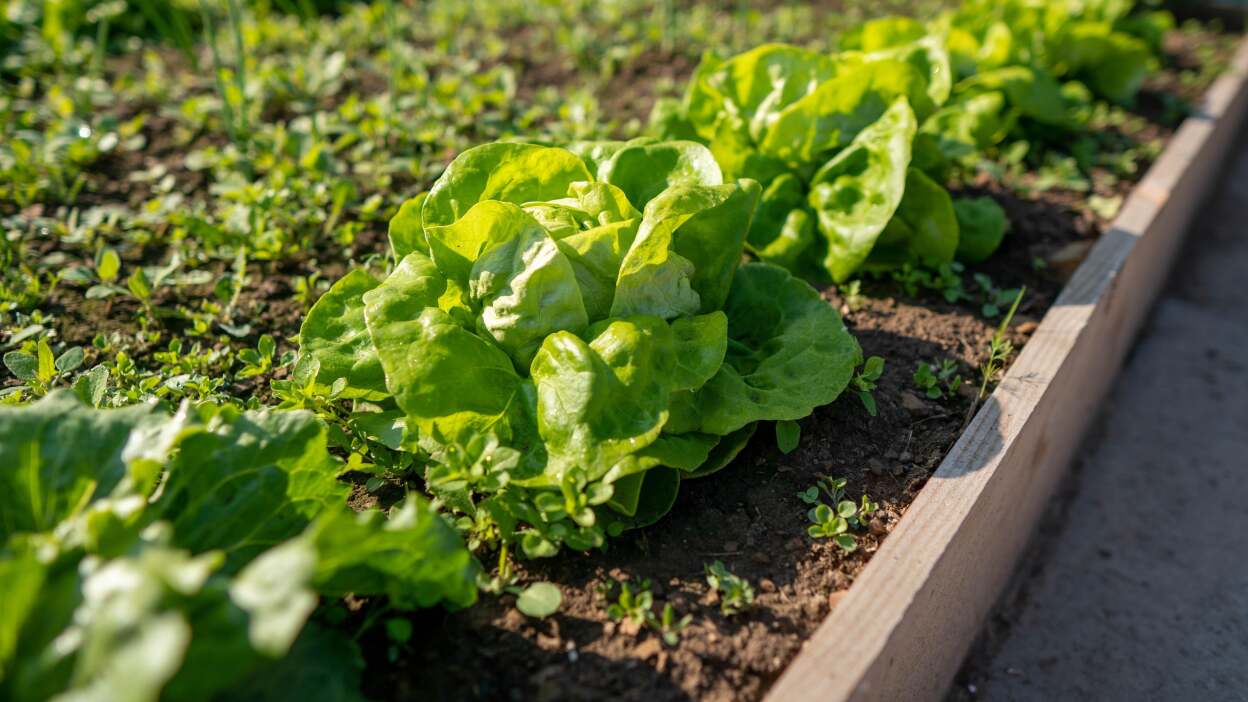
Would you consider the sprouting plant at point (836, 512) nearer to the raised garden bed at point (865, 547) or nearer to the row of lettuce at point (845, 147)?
the raised garden bed at point (865, 547)

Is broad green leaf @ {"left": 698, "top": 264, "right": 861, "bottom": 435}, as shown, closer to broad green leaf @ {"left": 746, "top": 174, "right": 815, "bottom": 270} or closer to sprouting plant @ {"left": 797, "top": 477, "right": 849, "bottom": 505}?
sprouting plant @ {"left": 797, "top": 477, "right": 849, "bottom": 505}

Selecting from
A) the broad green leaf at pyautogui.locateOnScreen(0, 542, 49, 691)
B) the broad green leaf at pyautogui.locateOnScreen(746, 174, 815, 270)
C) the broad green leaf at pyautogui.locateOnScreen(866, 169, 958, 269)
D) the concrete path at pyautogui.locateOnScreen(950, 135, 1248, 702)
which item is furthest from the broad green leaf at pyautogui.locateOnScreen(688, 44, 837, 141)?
the broad green leaf at pyautogui.locateOnScreen(0, 542, 49, 691)

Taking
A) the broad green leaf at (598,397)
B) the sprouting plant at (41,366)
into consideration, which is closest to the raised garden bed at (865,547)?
the broad green leaf at (598,397)

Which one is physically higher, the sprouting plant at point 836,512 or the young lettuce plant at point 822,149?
the young lettuce plant at point 822,149

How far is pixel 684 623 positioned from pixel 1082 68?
397 centimetres

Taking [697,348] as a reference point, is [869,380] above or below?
below

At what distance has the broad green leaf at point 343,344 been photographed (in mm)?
2311

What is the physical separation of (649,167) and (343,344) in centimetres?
92

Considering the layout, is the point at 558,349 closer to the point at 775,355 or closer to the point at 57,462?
the point at 775,355

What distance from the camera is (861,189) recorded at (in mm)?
3039

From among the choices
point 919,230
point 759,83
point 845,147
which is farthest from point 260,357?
point 919,230

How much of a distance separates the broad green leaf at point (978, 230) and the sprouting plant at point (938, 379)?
71cm

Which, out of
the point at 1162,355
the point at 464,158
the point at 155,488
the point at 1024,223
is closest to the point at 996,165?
the point at 1024,223

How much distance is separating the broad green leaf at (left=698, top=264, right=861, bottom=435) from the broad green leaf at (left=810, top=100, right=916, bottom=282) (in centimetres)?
43
